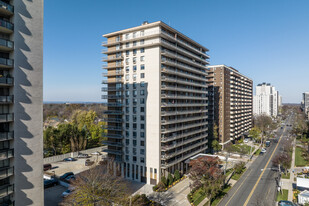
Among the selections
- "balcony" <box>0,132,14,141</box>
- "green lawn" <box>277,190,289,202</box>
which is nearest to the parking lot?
"balcony" <box>0,132,14,141</box>

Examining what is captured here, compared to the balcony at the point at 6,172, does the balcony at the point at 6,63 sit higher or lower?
higher

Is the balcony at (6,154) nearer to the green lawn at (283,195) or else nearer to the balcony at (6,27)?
the balcony at (6,27)

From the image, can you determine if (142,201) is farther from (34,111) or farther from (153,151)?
(34,111)

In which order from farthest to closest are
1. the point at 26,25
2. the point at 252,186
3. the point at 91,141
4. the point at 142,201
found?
the point at 91,141 < the point at 252,186 < the point at 142,201 < the point at 26,25

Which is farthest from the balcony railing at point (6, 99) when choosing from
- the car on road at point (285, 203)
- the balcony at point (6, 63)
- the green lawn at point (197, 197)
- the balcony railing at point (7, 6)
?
the car on road at point (285, 203)

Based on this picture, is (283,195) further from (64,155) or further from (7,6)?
(64,155)

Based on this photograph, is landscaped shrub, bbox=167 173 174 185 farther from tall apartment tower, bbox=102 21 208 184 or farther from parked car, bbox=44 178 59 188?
parked car, bbox=44 178 59 188

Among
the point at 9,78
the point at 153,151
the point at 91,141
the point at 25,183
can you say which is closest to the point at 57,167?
the point at 91,141
